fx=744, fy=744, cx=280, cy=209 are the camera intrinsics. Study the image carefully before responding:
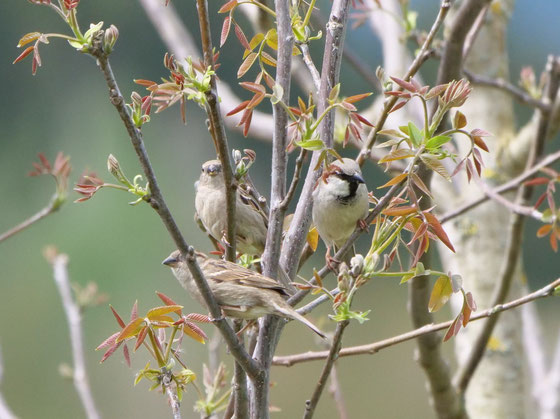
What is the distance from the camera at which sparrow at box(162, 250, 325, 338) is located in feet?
4.99

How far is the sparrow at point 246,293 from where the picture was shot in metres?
1.52

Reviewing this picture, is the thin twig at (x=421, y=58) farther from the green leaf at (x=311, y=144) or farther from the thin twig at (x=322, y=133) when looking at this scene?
the green leaf at (x=311, y=144)

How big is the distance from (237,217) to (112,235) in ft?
24.6

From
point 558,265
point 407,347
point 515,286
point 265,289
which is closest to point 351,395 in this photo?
point 407,347

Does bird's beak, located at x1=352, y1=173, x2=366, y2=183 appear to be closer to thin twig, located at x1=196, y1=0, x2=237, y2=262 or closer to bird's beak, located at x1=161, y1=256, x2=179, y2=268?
bird's beak, located at x1=161, y1=256, x2=179, y2=268

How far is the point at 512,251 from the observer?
261 cm

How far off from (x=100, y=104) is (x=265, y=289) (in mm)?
10233

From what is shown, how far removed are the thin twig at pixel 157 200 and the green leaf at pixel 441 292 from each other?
0.35 metres

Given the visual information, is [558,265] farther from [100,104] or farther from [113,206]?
[100,104]

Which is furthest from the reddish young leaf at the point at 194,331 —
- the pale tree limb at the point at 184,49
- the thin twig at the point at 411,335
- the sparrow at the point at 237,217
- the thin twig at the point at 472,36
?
the pale tree limb at the point at 184,49

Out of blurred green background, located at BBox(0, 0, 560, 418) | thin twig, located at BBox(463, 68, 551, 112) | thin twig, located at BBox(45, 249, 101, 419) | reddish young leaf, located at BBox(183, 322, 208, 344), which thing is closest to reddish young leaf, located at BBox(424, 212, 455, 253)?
reddish young leaf, located at BBox(183, 322, 208, 344)

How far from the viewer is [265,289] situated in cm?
157

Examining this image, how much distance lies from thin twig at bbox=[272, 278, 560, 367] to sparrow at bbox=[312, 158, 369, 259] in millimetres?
669

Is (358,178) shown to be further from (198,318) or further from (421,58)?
(198,318)
